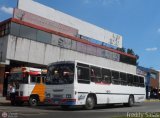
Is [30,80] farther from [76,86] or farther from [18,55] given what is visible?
[18,55]

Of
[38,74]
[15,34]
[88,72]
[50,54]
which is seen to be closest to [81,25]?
[50,54]

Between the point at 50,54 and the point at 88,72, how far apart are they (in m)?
18.4

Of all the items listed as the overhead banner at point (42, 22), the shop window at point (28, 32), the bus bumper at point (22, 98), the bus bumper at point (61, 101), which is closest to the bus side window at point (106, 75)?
the bus bumper at point (61, 101)

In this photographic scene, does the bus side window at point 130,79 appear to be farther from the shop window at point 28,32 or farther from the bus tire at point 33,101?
the shop window at point 28,32

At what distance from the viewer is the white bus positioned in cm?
1839

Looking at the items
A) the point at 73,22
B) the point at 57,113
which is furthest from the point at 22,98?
the point at 73,22

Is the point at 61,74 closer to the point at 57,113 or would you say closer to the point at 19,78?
the point at 57,113

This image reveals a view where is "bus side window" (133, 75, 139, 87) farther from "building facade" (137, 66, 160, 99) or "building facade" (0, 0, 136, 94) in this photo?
"building facade" (137, 66, 160, 99)

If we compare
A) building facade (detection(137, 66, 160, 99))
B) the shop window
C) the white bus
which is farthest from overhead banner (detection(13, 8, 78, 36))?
building facade (detection(137, 66, 160, 99))

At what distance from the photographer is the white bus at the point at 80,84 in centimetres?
1839

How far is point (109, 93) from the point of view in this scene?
22.0 m

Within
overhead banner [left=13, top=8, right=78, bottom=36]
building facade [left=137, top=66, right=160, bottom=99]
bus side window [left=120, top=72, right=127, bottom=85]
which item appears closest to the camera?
bus side window [left=120, top=72, right=127, bottom=85]

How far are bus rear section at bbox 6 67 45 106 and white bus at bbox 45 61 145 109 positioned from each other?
358cm

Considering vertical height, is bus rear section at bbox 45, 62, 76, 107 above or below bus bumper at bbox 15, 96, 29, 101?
above
